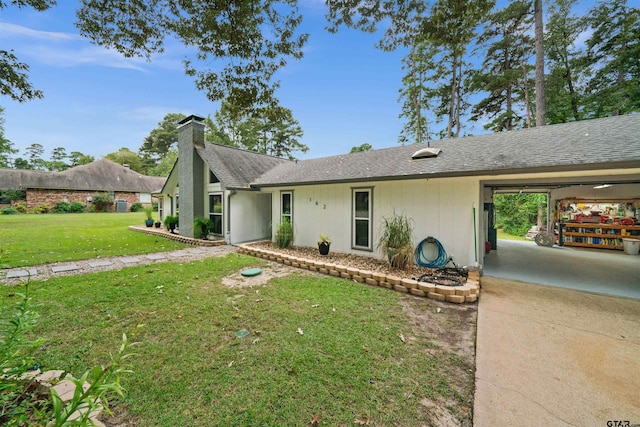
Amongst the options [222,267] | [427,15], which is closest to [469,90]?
[427,15]

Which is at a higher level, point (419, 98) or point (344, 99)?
point (419, 98)

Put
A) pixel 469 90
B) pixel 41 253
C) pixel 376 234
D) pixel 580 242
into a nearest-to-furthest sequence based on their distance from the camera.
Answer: pixel 376 234 < pixel 41 253 < pixel 580 242 < pixel 469 90

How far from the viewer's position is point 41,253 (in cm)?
774

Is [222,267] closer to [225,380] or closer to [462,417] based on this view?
[225,380]

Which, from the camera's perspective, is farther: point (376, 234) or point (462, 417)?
point (376, 234)

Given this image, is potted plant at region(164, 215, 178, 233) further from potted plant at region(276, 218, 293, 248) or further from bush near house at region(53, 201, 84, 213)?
bush near house at region(53, 201, 84, 213)

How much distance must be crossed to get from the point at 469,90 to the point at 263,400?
20.4 m

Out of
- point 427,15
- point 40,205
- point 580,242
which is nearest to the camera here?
point 427,15

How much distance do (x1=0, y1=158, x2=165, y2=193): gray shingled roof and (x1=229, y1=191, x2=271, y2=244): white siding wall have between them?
63.2 ft

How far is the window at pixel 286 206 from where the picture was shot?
9219mm

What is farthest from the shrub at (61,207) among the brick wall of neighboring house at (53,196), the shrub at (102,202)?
the shrub at (102,202)

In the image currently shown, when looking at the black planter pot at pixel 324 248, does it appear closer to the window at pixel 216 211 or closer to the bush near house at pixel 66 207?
the window at pixel 216 211

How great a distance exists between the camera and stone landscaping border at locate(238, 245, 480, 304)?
14.5 feet

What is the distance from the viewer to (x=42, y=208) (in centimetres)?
2423
